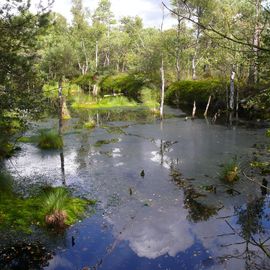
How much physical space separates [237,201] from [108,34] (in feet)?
248

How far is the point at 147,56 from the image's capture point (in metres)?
58.0

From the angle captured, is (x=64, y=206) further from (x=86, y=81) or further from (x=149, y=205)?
(x=86, y=81)

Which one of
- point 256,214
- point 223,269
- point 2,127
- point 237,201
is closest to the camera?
point 223,269

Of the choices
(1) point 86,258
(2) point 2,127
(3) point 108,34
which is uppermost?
(3) point 108,34

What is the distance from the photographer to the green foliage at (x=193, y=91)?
43.3m

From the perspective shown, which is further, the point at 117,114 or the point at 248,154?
the point at 117,114

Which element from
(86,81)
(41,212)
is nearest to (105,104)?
(86,81)

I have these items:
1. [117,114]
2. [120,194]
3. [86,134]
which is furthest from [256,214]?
[117,114]

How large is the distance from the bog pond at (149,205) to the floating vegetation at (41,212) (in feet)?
1.44

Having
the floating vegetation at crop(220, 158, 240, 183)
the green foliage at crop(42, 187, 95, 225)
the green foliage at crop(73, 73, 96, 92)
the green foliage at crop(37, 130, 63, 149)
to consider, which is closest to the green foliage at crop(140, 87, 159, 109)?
the green foliage at crop(73, 73, 96, 92)

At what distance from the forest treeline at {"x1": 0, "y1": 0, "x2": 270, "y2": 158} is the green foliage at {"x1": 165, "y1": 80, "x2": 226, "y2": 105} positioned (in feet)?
0.43

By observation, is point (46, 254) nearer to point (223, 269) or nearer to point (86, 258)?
point (86, 258)

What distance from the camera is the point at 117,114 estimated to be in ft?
148

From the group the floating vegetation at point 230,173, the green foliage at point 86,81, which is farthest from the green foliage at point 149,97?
the floating vegetation at point 230,173
